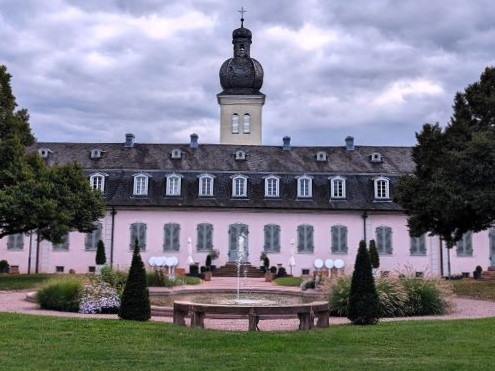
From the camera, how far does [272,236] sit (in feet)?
128

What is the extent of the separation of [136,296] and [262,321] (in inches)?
134

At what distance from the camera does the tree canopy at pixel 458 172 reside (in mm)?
22938

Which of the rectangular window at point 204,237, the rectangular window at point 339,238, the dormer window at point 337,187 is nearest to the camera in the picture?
the rectangular window at point 204,237

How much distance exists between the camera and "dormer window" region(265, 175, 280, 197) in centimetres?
3959

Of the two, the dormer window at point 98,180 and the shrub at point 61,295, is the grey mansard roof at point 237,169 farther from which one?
the shrub at point 61,295

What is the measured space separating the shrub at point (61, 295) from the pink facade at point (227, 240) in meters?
20.7

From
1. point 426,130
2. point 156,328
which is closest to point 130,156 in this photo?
point 426,130

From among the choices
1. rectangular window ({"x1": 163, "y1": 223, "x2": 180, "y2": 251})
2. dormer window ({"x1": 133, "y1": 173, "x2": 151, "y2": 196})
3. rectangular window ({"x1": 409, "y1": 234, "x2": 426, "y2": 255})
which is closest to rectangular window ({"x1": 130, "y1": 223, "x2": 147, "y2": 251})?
rectangular window ({"x1": 163, "y1": 223, "x2": 180, "y2": 251})

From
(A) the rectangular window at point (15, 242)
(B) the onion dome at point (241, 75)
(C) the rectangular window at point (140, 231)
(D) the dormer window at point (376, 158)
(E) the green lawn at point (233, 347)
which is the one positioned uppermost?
(B) the onion dome at point (241, 75)

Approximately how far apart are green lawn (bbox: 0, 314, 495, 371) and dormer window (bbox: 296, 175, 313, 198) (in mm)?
25619

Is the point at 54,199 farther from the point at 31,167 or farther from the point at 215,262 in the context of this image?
the point at 215,262

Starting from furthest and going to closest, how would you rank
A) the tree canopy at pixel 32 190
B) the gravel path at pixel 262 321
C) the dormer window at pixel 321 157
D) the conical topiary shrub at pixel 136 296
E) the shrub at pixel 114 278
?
the dormer window at pixel 321 157, the tree canopy at pixel 32 190, the shrub at pixel 114 278, the gravel path at pixel 262 321, the conical topiary shrub at pixel 136 296

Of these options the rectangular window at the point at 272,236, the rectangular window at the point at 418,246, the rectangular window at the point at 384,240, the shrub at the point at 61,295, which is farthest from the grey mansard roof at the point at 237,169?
the shrub at the point at 61,295

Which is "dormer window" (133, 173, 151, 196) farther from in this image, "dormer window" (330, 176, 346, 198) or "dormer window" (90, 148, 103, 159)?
"dormer window" (330, 176, 346, 198)
